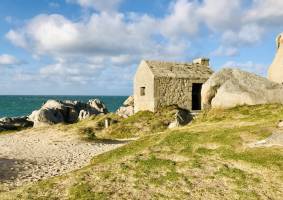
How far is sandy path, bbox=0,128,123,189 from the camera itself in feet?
68.8

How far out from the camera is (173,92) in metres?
42.1

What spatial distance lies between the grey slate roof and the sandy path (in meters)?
12.2

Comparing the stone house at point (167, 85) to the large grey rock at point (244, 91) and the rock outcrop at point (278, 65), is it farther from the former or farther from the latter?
the rock outcrop at point (278, 65)

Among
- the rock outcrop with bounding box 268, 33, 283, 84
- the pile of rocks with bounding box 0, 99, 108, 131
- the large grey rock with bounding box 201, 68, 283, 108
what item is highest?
the rock outcrop with bounding box 268, 33, 283, 84

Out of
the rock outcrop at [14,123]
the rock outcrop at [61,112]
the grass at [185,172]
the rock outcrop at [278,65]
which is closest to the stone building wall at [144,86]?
the rock outcrop at [61,112]

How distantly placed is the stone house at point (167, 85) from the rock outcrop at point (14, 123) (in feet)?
60.9

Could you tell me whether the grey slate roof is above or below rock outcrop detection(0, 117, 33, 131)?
above

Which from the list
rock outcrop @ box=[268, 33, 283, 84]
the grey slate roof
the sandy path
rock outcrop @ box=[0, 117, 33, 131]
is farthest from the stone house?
rock outcrop @ box=[0, 117, 33, 131]

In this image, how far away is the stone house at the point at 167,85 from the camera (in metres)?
41.4

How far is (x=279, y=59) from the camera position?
28.5m

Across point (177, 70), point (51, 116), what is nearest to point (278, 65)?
point (177, 70)

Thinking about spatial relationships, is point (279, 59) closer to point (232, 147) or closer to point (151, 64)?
point (232, 147)

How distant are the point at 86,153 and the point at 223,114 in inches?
410

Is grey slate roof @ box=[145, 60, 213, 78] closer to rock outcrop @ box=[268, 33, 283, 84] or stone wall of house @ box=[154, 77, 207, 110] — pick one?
stone wall of house @ box=[154, 77, 207, 110]
